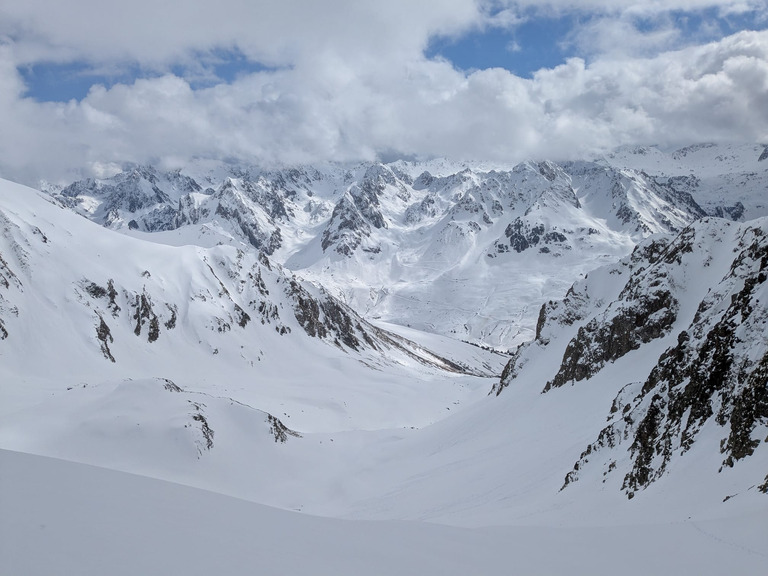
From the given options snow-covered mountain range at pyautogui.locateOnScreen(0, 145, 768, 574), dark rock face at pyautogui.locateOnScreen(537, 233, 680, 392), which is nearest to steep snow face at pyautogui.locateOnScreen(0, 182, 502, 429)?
snow-covered mountain range at pyautogui.locateOnScreen(0, 145, 768, 574)

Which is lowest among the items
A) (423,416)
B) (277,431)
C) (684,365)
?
(423,416)

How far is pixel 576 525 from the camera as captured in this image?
51.8ft

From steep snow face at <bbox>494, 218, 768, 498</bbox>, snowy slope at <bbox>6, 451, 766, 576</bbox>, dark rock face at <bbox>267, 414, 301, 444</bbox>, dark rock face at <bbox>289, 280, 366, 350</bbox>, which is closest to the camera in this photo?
snowy slope at <bbox>6, 451, 766, 576</bbox>

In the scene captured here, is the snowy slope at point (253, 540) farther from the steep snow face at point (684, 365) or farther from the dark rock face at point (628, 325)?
the dark rock face at point (628, 325)

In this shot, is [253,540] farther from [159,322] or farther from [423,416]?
[159,322]

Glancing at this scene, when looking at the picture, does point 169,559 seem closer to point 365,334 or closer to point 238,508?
point 238,508

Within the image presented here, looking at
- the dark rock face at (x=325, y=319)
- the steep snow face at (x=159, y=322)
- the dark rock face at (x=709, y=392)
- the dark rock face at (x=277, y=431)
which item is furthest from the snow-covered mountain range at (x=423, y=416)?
the dark rock face at (x=325, y=319)

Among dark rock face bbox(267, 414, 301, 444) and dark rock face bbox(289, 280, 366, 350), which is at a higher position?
dark rock face bbox(267, 414, 301, 444)

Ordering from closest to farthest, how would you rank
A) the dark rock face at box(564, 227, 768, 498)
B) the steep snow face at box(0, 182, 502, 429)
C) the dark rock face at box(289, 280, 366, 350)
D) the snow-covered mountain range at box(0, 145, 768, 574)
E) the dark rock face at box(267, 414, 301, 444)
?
1. the snow-covered mountain range at box(0, 145, 768, 574)
2. the dark rock face at box(564, 227, 768, 498)
3. the dark rock face at box(267, 414, 301, 444)
4. the steep snow face at box(0, 182, 502, 429)
5. the dark rock face at box(289, 280, 366, 350)

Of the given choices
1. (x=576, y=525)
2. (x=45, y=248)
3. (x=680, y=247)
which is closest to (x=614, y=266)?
(x=680, y=247)

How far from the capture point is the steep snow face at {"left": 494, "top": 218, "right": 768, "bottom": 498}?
16062mm

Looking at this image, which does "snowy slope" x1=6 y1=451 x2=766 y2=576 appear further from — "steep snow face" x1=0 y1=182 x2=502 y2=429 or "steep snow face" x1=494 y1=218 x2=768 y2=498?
"steep snow face" x1=0 y1=182 x2=502 y2=429

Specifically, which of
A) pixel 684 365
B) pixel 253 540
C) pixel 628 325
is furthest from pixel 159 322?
pixel 253 540

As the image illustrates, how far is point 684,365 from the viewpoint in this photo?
20.8 meters
